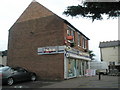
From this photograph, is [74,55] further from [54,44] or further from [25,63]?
[25,63]

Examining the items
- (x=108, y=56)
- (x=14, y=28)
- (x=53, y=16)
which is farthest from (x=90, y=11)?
(x=108, y=56)

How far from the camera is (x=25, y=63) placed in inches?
909

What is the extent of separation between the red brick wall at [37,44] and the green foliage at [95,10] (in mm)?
12148

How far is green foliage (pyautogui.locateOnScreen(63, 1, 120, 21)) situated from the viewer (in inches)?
326

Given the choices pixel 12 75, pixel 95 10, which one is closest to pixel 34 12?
pixel 12 75

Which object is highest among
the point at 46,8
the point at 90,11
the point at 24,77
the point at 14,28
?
the point at 46,8

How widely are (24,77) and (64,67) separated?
4.38 metres

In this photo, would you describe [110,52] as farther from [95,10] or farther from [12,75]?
[95,10]

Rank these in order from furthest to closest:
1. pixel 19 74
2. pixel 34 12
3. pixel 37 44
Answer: pixel 34 12 < pixel 37 44 < pixel 19 74

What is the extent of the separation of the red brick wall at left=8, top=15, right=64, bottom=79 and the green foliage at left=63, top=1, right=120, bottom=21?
39.9 ft

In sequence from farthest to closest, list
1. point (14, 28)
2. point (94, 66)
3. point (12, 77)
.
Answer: point (94, 66)
point (14, 28)
point (12, 77)

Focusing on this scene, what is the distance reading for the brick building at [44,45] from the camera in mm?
21141

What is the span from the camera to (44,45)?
2220 cm

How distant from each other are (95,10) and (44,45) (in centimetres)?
1403
